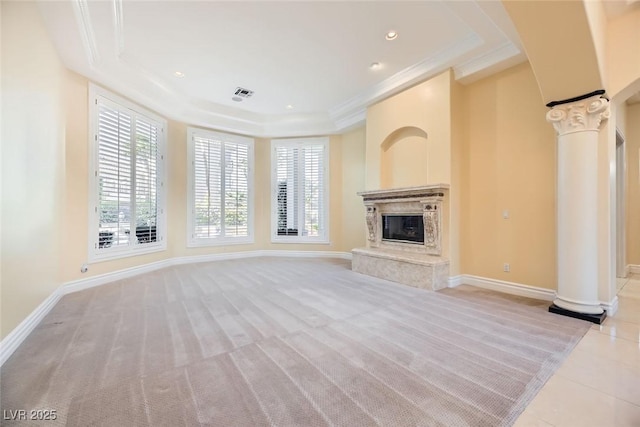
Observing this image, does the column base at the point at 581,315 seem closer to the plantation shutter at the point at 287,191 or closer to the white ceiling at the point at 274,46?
the white ceiling at the point at 274,46

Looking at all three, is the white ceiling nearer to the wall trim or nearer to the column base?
the wall trim

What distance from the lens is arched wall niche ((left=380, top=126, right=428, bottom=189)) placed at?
4.55 m

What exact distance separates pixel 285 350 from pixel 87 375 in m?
1.33

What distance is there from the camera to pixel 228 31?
3410 millimetres

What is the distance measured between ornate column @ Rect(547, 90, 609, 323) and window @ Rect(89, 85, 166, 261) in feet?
20.3

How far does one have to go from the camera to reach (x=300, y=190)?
6906mm

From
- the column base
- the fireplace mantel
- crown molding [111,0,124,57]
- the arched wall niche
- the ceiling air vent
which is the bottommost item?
the column base

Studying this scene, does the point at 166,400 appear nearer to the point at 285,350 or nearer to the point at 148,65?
the point at 285,350

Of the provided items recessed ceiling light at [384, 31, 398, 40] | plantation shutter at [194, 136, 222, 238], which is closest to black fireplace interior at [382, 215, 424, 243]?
recessed ceiling light at [384, 31, 398, 40]

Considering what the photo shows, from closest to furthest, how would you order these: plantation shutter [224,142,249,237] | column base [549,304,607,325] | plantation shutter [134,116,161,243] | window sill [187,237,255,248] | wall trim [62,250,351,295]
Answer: column base [549,304,607,325] → wall trim [62,250,351,295] → plantation shutter [134,116,161,243] → window sill [187,237,255,248] → plantation shutter [224,142,249,237]

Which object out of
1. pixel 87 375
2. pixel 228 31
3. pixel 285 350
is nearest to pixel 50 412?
pixel 87 375

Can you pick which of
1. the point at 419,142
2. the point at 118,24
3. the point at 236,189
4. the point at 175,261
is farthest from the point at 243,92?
the point at 175,261

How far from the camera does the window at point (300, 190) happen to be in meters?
6.86

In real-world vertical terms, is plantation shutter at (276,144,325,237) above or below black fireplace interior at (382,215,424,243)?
above
